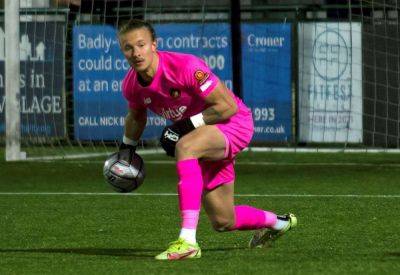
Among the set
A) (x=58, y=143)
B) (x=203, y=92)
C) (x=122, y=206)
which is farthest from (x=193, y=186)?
(x=58, y=143)

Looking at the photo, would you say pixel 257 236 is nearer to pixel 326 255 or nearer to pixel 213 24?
pixel 326 255

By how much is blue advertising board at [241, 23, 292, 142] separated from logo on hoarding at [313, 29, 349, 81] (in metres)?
0.56

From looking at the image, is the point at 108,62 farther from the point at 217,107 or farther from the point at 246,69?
the point at 217,107

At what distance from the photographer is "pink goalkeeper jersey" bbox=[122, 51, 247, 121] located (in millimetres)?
8383

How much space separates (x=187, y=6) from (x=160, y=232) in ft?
30.7

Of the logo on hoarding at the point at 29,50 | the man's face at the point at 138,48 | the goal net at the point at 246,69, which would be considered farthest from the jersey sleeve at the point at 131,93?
the logo on hoarding at the point at 29,50

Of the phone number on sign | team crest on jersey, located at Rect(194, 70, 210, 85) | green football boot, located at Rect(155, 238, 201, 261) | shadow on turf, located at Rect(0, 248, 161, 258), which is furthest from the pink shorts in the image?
the phone number on sign

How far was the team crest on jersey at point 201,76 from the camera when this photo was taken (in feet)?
27.4

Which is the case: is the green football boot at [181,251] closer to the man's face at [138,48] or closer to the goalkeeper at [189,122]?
the goalkeeper at [189,122]

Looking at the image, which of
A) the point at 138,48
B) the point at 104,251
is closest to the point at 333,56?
the point at 104,251

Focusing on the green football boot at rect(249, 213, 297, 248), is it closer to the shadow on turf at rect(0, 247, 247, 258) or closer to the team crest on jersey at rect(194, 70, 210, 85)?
the shadow on turf at rect(0, 247, 247, 258)

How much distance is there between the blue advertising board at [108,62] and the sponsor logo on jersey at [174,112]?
9.92 meters

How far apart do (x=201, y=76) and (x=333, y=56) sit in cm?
1007

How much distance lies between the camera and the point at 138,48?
8312 mm
